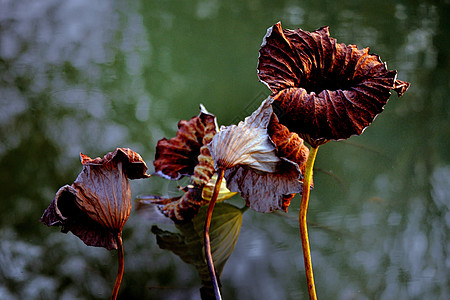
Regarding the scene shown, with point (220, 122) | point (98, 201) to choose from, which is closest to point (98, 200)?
point (98, 201)

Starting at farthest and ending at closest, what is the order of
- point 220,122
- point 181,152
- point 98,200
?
point 220,122, point 181,152, point 98,200

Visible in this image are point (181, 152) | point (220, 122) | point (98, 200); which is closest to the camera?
point (98, 200)

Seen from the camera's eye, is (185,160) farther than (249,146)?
Yes

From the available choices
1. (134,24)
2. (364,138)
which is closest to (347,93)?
(364,138)

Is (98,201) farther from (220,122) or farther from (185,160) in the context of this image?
(220,122)

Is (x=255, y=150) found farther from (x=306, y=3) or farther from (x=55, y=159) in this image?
(x=306, y=3)

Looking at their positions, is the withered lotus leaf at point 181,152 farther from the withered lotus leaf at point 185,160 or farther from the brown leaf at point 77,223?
the brown leaf at point 77,223
